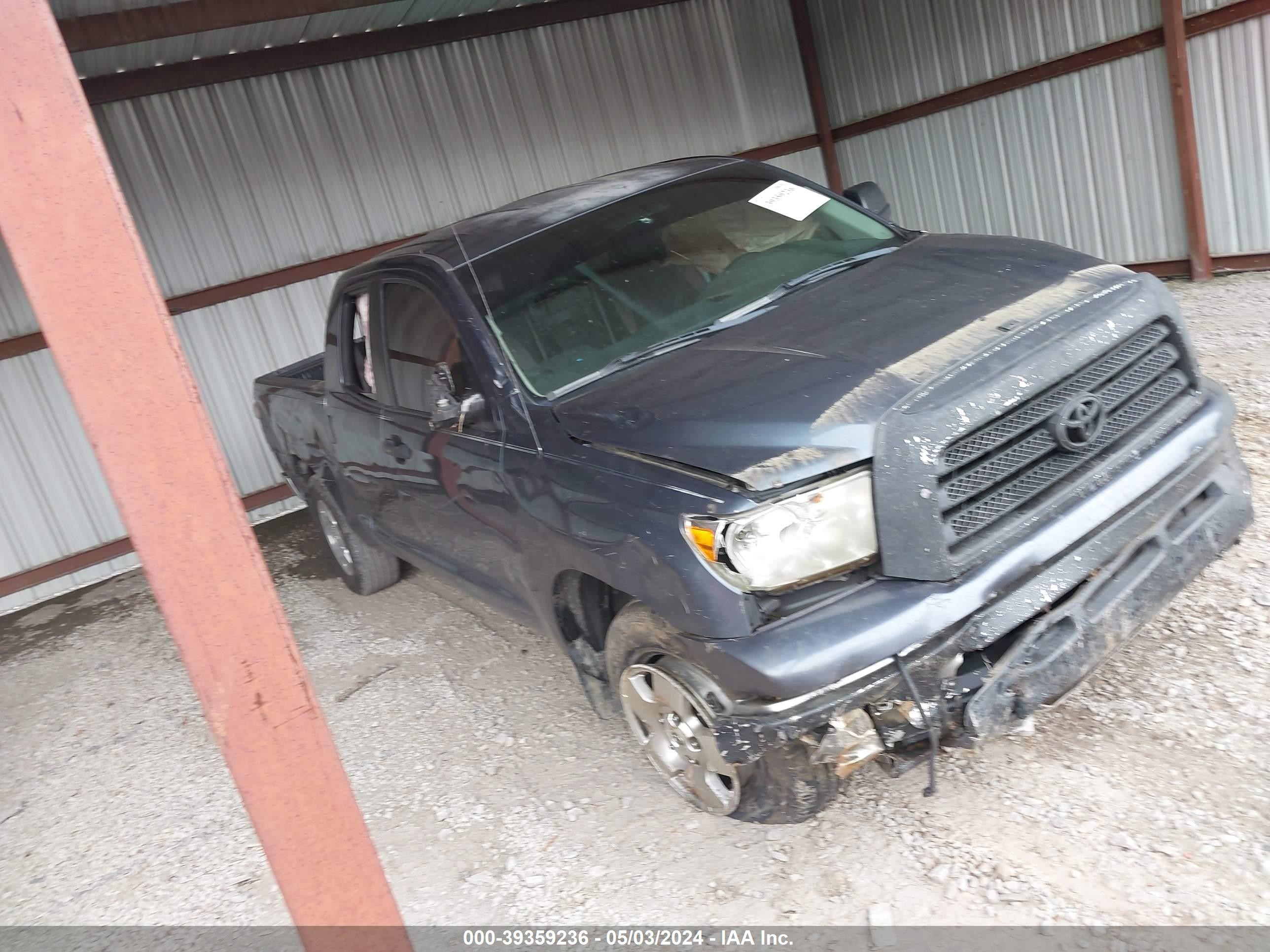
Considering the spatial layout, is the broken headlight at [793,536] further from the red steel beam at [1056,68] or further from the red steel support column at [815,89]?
the red steel support column at [815,89]

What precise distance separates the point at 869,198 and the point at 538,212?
→ 4.75ft

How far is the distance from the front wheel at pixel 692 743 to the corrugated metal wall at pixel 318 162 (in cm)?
601

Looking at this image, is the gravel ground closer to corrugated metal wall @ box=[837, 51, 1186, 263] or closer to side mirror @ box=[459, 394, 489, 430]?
side mirror @ box=[459, 394, 489, 430]

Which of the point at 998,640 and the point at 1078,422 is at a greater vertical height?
the point at 1078,422

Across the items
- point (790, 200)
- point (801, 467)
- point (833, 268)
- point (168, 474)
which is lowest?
point (801, 467)

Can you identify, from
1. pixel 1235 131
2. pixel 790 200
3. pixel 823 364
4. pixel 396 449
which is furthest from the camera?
pixel 1235 131

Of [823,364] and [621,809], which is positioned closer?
[823,364]

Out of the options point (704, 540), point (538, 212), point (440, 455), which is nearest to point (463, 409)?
point (440, 455)

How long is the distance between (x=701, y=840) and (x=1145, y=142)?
23.4 feet

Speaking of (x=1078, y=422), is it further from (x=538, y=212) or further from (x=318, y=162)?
(x=318, y=162)

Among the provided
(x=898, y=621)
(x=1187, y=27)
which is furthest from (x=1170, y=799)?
(x=1187, y=27)

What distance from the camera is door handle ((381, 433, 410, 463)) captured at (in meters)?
3.90

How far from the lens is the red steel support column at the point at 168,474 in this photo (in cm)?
186

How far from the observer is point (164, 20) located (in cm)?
568
